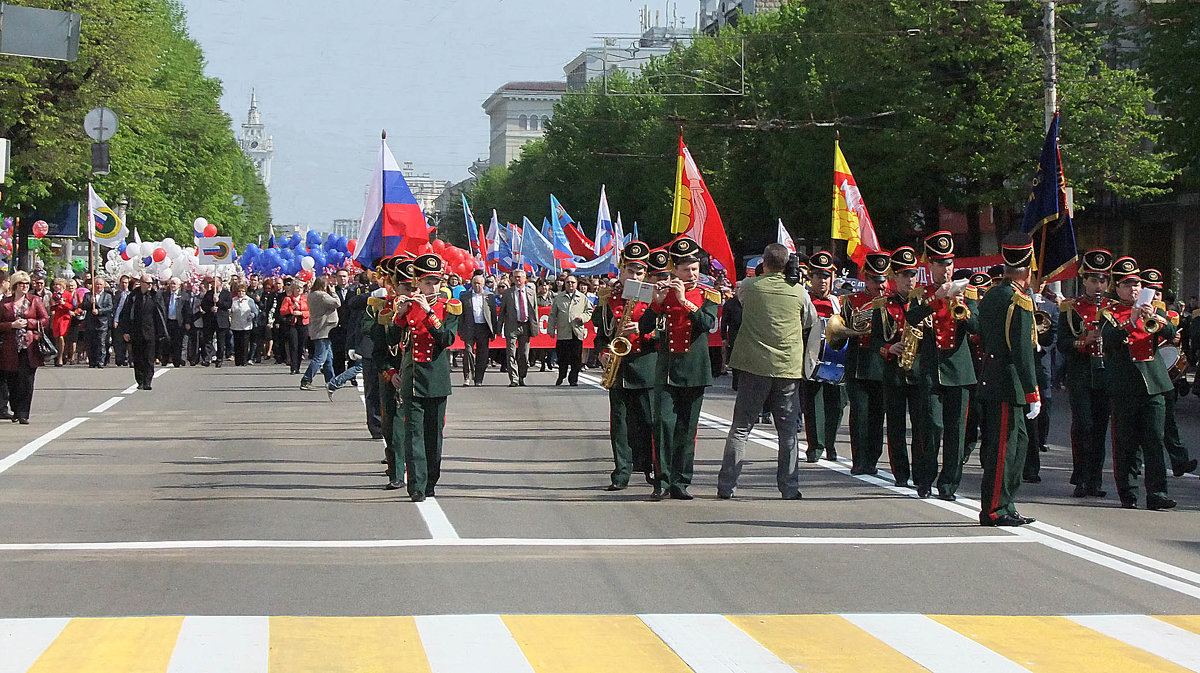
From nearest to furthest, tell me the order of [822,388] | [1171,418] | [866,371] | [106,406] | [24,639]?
1. [24,639]
2. [866,371]
3. [1171,418]
4. [822,388]
5. [106,406]

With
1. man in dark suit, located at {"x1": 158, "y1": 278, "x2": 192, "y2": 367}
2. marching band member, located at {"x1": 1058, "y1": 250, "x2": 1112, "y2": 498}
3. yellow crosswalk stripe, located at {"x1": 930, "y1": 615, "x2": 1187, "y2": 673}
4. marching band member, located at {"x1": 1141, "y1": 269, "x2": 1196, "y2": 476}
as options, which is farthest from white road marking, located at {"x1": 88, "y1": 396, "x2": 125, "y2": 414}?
yellow crosswalk stripe, located at {"x1": 930, "y1": 615, "x2": 1187, "y2": 673}

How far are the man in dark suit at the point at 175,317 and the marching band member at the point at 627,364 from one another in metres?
23.1

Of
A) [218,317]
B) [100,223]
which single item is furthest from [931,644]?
[100,223]

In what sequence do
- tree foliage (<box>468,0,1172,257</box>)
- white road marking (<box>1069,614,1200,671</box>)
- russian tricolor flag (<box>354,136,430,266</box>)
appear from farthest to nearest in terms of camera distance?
tree foliage (<box>468,0,1172,257</box>), russian tricolor flag (<box>354,136,430,266</box>), white road marking (<box>1069,614,1200,671</box>)

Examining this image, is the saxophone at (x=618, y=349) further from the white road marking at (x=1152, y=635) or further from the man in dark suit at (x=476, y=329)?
the man in dark suit at (x=476, y=329)

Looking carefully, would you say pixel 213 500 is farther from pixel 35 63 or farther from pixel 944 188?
pixel 35 63

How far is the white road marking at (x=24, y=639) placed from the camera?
6.68 meters

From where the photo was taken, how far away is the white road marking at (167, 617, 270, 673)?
664cm

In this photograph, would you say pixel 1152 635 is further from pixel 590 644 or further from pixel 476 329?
pixel 476 329

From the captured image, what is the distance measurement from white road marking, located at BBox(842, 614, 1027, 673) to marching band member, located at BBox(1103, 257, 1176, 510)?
499 cm

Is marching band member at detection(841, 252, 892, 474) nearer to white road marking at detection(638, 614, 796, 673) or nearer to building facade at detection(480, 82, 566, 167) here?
white road marking at detection(638, 614, 796, 673)

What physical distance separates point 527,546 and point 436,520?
1.25 m

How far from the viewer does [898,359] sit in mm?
12688

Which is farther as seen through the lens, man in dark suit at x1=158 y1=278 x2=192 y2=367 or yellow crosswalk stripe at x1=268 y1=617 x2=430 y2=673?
man in dark suit at x1=158 y1=278 x2=192 y2=367
